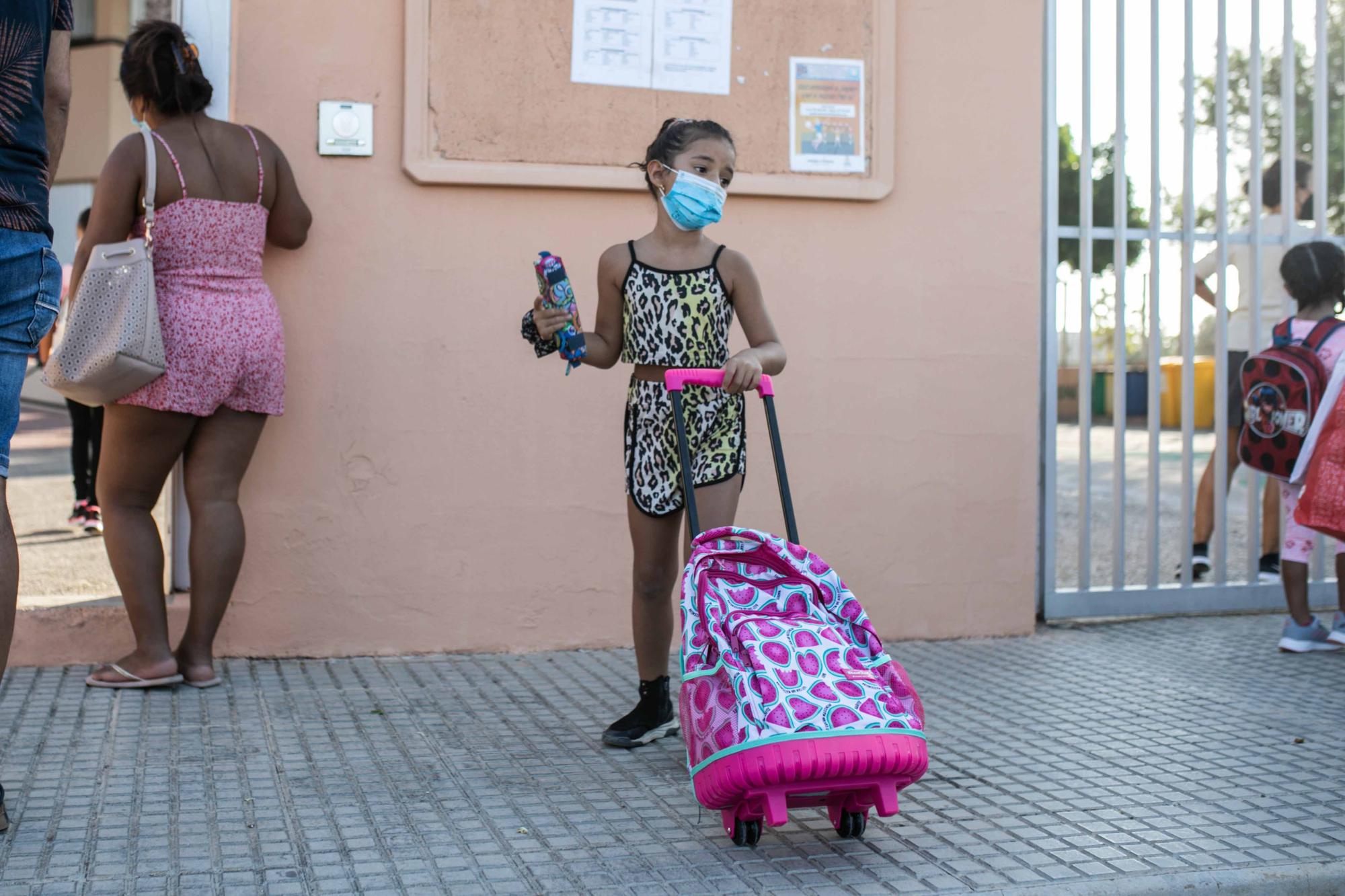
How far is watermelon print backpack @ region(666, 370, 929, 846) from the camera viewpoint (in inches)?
114

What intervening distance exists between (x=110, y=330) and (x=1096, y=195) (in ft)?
13.9

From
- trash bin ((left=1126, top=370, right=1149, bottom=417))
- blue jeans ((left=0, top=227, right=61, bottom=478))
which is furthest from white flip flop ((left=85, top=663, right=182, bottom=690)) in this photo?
trash bin ((left=1126, top=370, right=1149, bottom=417))

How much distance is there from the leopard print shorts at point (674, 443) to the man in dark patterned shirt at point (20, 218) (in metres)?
1.54

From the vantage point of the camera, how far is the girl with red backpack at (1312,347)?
532cm

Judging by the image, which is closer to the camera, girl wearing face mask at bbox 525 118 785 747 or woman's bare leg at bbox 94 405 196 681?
girl wearing face mask at bbox 525 118 785 747

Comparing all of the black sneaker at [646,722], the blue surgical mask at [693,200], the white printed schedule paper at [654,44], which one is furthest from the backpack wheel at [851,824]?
the white printed schedule paper at [654,44]

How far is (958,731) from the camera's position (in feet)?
13.7

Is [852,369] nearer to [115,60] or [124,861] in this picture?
[124,861]

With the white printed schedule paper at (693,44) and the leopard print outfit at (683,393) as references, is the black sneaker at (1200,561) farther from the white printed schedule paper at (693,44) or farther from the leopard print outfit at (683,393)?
the leopard print outfit at (683,393)

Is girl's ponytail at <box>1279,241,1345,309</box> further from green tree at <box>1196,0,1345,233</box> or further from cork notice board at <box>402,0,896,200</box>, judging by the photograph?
cork notice board at <box>402,0,896,200</box>

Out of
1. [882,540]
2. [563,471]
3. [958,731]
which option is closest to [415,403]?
[563,471]

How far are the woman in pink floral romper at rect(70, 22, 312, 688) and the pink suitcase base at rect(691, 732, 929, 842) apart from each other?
223 centimetres

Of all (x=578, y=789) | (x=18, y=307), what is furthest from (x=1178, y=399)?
(x=18, y=307)

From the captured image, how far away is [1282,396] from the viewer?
5340 millimetres
